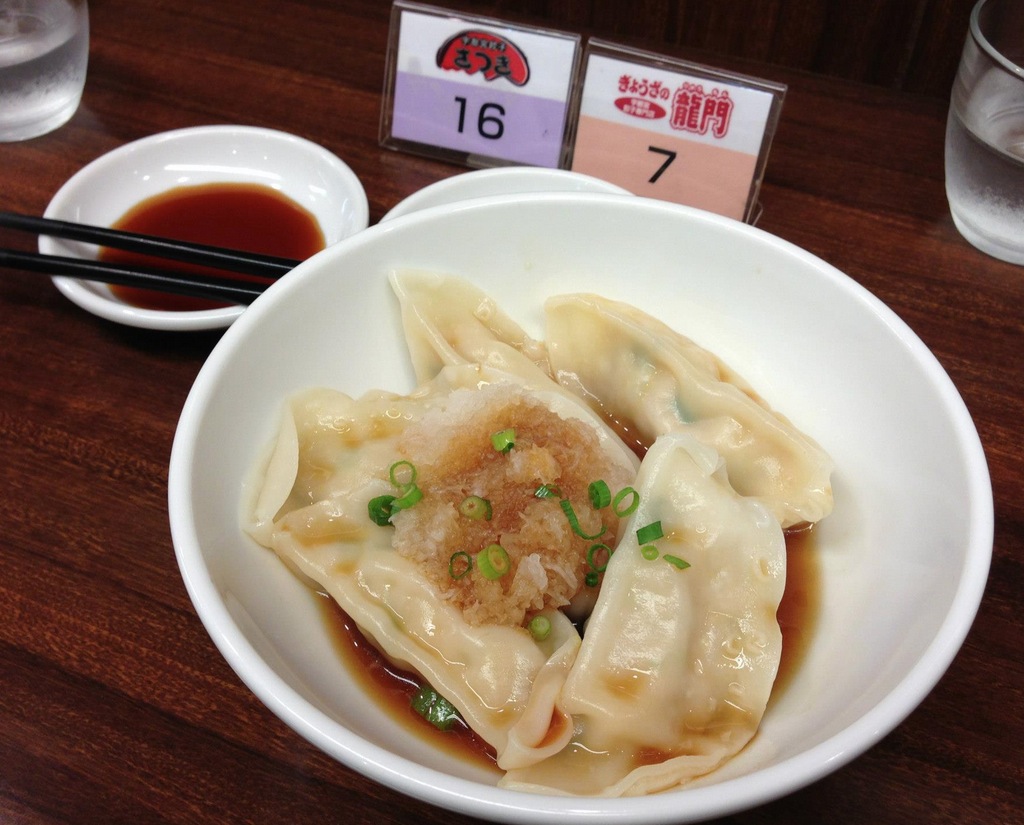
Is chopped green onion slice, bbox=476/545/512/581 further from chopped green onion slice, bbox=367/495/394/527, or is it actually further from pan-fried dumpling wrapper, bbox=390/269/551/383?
pan-fried dumpling wrapper, bbox=390/269/551/383

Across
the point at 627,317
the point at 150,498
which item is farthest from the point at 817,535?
the point at 150,498

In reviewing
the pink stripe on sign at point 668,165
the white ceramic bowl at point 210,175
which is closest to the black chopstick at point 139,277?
the white ceramic bowl at point 210,175

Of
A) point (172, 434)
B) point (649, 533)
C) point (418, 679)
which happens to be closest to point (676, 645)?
point (649, 533)

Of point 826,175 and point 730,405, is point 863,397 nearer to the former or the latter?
point 730,405

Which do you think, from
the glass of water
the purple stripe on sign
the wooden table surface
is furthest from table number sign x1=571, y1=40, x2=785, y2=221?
the glass of water

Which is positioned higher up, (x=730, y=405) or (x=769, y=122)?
(x=769, y=122)

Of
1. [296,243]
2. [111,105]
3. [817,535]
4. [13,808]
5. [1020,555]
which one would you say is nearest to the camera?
[13,808]
